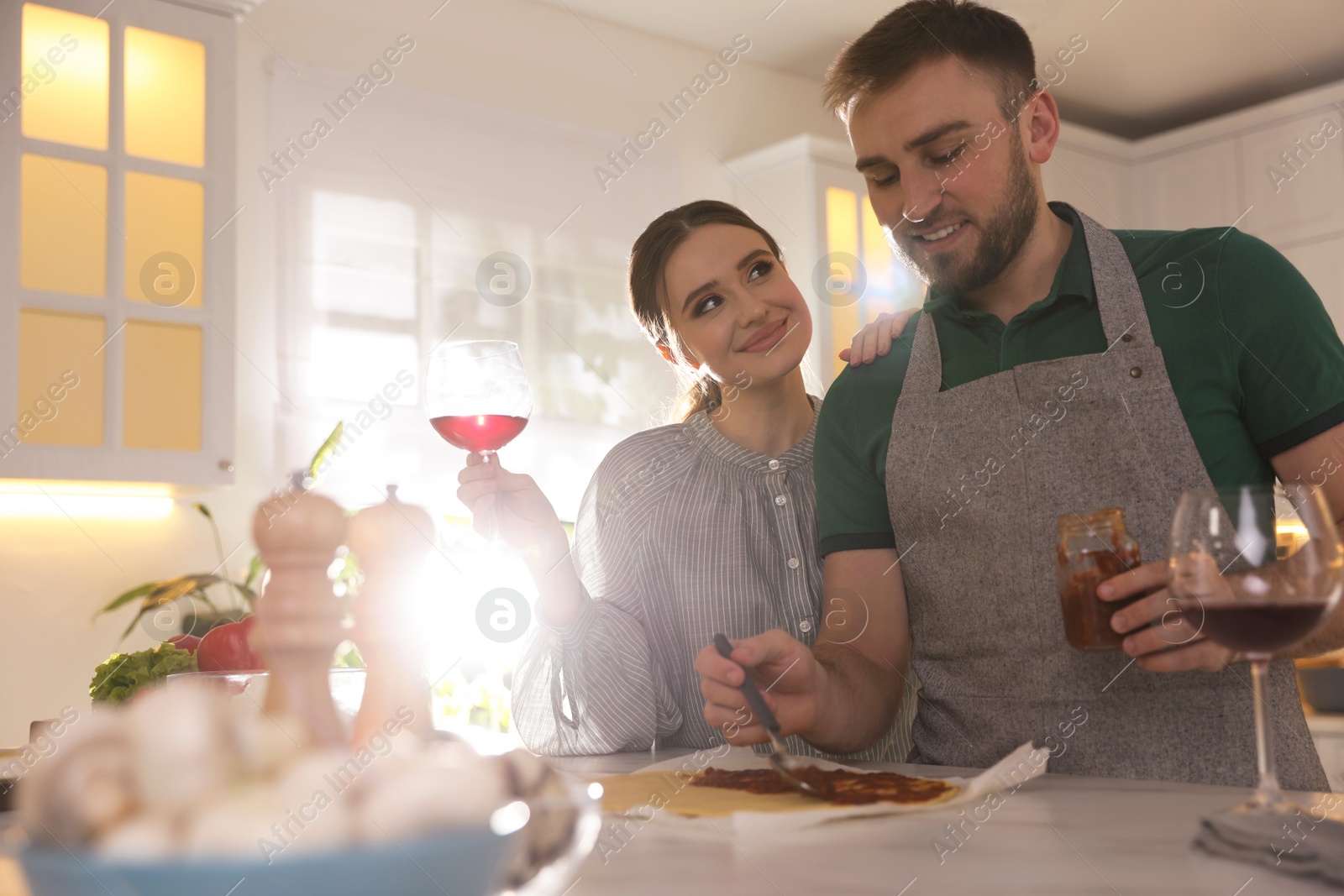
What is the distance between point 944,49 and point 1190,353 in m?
0.47

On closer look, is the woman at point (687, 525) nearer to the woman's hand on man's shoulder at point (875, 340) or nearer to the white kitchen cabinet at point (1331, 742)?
the woman's hand on man's shoulder at point (875, 340)

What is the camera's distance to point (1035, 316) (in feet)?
4.28

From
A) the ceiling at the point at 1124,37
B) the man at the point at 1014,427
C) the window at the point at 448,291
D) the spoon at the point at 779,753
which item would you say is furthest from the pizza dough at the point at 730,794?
the ceiling at the point at 1124,37

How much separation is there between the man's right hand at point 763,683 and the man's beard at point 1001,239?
1.81ft

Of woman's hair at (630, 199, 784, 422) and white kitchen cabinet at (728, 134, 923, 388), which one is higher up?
white kitchen cabinet at (728, 134, 923, 388)

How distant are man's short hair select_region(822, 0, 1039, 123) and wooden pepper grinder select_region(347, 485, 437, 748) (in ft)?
3.73

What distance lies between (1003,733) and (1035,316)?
48 cm

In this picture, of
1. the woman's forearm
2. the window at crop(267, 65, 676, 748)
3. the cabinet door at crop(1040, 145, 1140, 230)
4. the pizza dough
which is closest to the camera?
the pizza dough

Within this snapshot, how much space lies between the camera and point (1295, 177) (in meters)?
4.07

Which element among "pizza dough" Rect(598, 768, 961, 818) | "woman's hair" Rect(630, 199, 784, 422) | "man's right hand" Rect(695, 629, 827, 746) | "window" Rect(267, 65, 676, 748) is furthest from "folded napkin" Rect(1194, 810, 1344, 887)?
"window" Rect(267, 65, 676, 748)

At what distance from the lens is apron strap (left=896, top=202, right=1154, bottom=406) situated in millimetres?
1232

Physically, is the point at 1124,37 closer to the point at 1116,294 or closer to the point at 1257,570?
the point at 1116,294

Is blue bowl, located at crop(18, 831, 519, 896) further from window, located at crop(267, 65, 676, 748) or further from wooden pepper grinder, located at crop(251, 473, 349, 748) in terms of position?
window, located at crop(267, 65, 676, 748)

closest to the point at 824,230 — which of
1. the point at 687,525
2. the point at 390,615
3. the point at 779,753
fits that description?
the point at 687,525
